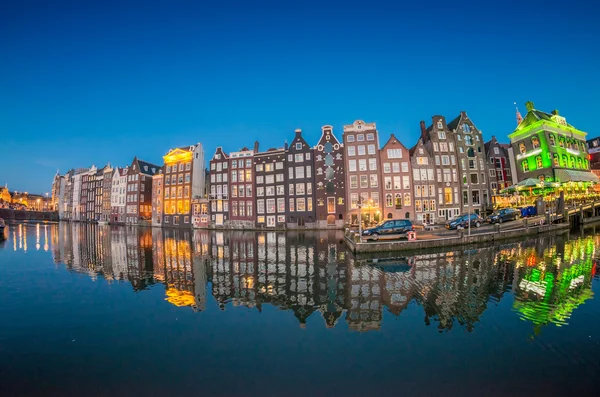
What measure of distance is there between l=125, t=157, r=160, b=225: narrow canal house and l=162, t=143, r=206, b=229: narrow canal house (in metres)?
14.0

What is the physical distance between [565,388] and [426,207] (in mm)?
54514

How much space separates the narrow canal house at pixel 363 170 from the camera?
58.8m

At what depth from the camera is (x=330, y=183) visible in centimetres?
6166

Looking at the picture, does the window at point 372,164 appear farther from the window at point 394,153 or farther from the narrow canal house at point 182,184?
the narrow canal house at point 182,184

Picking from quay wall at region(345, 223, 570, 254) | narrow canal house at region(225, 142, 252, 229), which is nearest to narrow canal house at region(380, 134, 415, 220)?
quay wall at region(345, 223, 570, 254)

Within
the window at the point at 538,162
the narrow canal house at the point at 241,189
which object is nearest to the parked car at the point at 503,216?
the window at the point at 538,162

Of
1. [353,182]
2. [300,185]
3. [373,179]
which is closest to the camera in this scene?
[373,179]

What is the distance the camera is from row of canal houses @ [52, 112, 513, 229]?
58.8 m

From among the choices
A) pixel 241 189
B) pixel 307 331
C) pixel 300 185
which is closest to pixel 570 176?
pixel 300 185

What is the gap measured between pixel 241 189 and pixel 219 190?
6.59 m

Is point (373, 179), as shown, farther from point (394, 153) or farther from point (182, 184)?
point (182, 184)

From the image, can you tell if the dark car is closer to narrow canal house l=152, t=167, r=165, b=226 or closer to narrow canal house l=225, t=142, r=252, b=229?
narrow canal house l=225, t=142, r=252, b=229

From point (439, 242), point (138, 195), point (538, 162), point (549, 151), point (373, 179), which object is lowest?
point (439, 242)

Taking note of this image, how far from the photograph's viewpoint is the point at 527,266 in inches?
812
